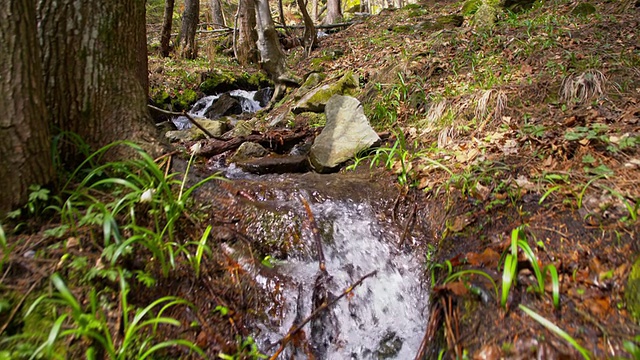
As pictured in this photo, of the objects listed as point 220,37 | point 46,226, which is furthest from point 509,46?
point 220,37

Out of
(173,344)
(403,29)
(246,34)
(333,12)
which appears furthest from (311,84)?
(333,12)

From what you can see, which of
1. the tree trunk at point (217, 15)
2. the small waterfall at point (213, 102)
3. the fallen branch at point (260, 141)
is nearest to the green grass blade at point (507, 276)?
the fallen branch at point (260, 141)

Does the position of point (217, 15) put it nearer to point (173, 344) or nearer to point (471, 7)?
point (471, 7)

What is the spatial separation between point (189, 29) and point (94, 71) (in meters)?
9.73

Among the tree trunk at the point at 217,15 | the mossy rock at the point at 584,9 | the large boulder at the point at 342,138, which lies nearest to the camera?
the large boulder at the point at 342,138

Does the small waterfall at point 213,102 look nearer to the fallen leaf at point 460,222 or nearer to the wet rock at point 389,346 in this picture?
the fallen leaf at point 460,222

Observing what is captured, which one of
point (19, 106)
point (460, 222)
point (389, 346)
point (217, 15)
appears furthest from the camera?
point (217, 15)

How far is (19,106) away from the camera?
180 cm

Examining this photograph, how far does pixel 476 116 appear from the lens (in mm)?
3701

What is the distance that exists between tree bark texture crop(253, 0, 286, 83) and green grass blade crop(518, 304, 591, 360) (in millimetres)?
7862

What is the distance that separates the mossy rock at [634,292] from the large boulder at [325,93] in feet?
16.0

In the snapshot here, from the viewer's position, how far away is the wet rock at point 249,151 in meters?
4.80

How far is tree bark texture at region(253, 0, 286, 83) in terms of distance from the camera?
305 inches

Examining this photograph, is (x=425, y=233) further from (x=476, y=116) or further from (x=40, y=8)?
(x=40, y=8)
